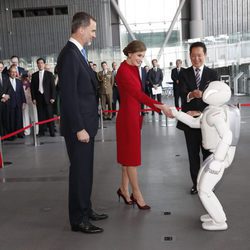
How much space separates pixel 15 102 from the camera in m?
8.62

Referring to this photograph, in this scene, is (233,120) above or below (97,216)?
above

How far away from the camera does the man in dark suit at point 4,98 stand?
310 inches

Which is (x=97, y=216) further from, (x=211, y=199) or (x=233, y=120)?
(x=233, y=120)

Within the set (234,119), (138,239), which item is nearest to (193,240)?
(138,239)

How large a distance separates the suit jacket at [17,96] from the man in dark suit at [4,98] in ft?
0.50

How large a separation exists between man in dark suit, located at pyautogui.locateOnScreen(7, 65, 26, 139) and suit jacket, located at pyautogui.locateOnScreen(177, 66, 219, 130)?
5302 millimetres

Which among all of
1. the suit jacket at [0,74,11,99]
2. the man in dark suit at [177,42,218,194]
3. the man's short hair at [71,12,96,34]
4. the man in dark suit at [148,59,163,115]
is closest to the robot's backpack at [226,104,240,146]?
the man in dark suit at [177,42,218,194]

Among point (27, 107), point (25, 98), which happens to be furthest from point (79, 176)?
point (27, 107)

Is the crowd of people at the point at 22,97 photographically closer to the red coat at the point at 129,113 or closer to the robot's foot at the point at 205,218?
the red coat at the point at 129,113

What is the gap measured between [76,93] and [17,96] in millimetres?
6093

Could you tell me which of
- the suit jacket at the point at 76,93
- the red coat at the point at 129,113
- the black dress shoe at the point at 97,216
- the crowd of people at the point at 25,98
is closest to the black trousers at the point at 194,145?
the red coat at the point at 129,113

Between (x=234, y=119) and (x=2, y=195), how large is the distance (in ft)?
9.21

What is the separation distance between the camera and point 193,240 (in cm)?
300

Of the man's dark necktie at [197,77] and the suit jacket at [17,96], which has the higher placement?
the man's dark necktie at [197,77]
